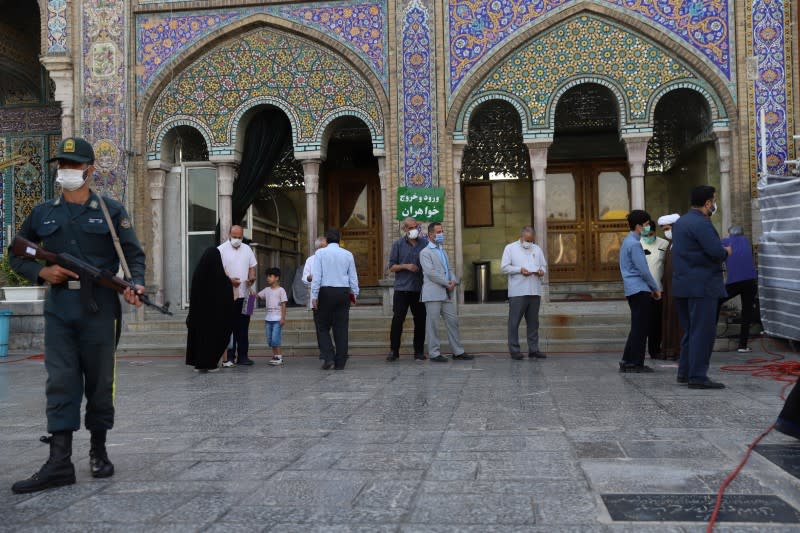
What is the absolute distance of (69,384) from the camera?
3.69 metres

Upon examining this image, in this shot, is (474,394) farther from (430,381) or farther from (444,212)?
(444,212)

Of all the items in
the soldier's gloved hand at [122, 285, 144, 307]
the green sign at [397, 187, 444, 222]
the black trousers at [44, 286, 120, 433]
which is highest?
the green sign at [397, 187, 444, 222]

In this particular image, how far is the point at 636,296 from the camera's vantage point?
7.80 metres

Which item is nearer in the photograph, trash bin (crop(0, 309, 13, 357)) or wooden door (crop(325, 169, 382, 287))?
trash bin (crop(0, 309, 13, 357))

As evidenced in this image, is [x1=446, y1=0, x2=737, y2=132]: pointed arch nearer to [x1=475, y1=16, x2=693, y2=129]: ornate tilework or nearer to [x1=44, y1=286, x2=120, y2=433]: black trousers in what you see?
[x1=475, y1=16, x2=693, y2=129]: ornate tilework

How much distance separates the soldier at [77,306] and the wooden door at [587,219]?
13.0 m

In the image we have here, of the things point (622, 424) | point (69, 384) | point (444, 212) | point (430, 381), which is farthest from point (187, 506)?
point (444, 212)

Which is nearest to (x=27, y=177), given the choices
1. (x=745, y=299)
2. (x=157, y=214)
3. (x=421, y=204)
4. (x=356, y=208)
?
(x=157, y=214)

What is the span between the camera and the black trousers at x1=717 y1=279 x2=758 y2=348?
9.73m

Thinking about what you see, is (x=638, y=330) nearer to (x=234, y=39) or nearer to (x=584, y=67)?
(x=584, y=67)

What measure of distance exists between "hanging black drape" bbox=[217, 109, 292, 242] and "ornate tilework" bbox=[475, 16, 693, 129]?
3414 mm

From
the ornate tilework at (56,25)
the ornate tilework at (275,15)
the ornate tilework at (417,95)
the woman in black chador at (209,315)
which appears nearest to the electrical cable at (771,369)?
the woman in black chador at (209,315)

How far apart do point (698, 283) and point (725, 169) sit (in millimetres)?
6329

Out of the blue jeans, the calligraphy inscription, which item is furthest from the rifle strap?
the blue jeans
